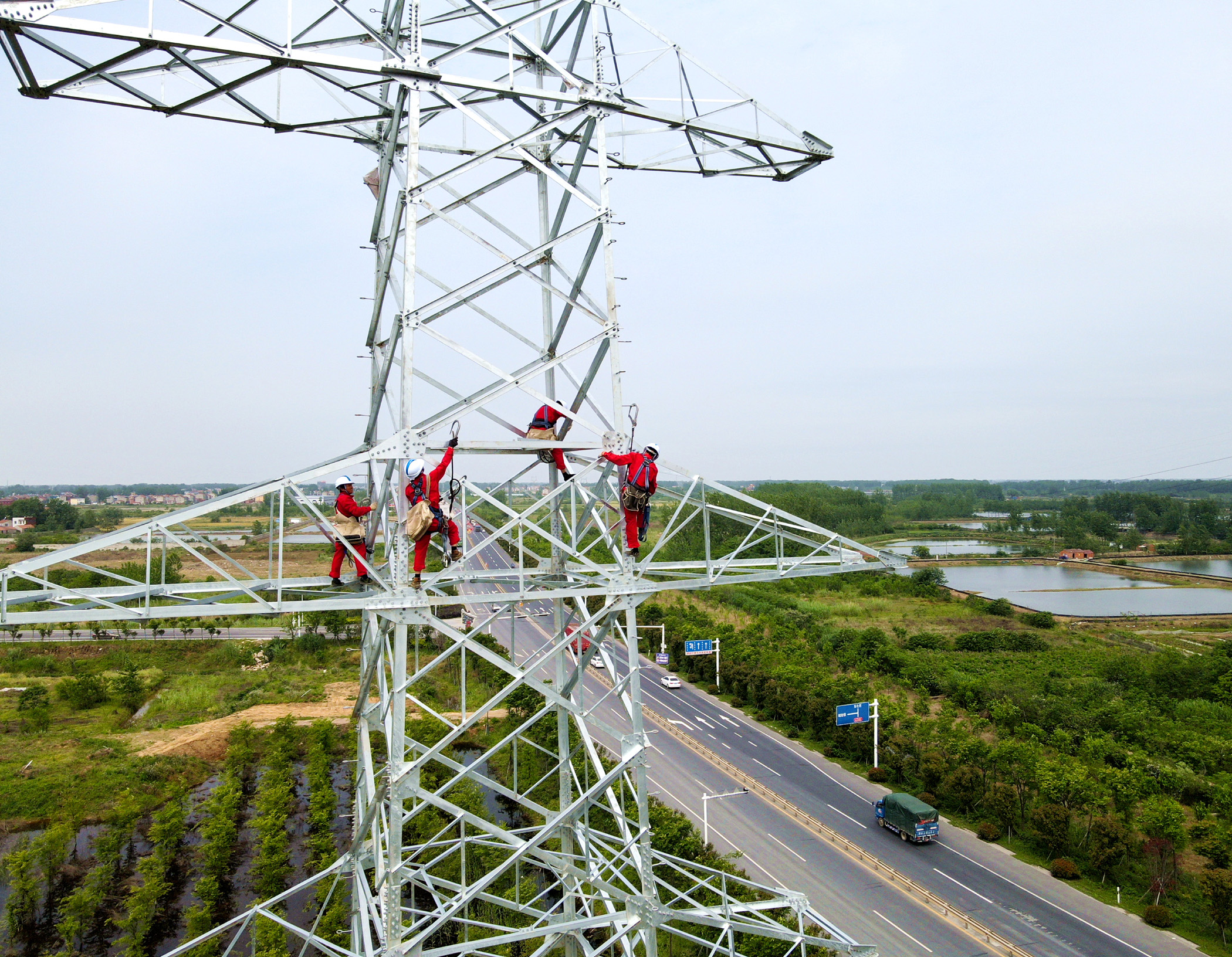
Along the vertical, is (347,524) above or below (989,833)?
above

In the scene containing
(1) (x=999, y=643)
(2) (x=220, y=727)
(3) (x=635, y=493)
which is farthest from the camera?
(1) (x=999, y=643)

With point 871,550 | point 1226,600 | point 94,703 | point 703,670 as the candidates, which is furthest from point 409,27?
point 1226,600

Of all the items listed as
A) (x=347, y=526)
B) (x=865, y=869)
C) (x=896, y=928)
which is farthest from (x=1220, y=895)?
(x=347, y=526)

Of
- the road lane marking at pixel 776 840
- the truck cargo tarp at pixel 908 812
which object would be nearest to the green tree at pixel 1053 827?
the truck cargo tarp at pixel 908 812

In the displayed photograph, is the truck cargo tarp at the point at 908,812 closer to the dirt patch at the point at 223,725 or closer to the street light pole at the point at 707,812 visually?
the street light pole at the point at 707,812

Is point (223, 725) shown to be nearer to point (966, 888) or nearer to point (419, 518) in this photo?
point (966, 888)

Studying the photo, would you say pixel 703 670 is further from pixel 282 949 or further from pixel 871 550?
pixel 871 550
